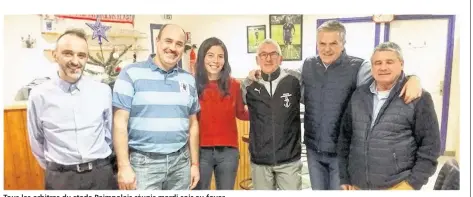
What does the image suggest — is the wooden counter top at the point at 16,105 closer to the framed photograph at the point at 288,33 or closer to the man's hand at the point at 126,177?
the man's hand at the point at 126,177

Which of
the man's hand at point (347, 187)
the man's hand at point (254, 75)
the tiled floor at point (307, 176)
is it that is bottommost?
the man's hand at point (347, 187)

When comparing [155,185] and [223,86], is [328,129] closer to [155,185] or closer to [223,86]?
[223,86]

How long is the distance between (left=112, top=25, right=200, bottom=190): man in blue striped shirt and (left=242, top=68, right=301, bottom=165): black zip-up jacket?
24cm

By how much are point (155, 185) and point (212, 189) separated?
0.79ft

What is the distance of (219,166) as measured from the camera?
1.92 meters

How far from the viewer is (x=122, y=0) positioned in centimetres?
186

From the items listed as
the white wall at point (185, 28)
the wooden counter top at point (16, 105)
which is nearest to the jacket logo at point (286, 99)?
the white wall at point (185, 28)

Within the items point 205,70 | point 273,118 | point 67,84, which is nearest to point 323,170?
point 273,118

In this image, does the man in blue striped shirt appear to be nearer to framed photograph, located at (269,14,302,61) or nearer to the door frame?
framed photograph, located at (269,14,302,61)

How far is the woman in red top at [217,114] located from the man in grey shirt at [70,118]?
39 cm

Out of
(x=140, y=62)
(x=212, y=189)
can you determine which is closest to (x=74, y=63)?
(x=140, y=62)

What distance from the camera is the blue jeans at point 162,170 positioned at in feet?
6.10

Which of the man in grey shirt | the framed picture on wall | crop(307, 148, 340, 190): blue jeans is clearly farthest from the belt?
crop(307, 148, 340, 190): blue jeans

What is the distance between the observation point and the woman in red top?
1.86 metres
